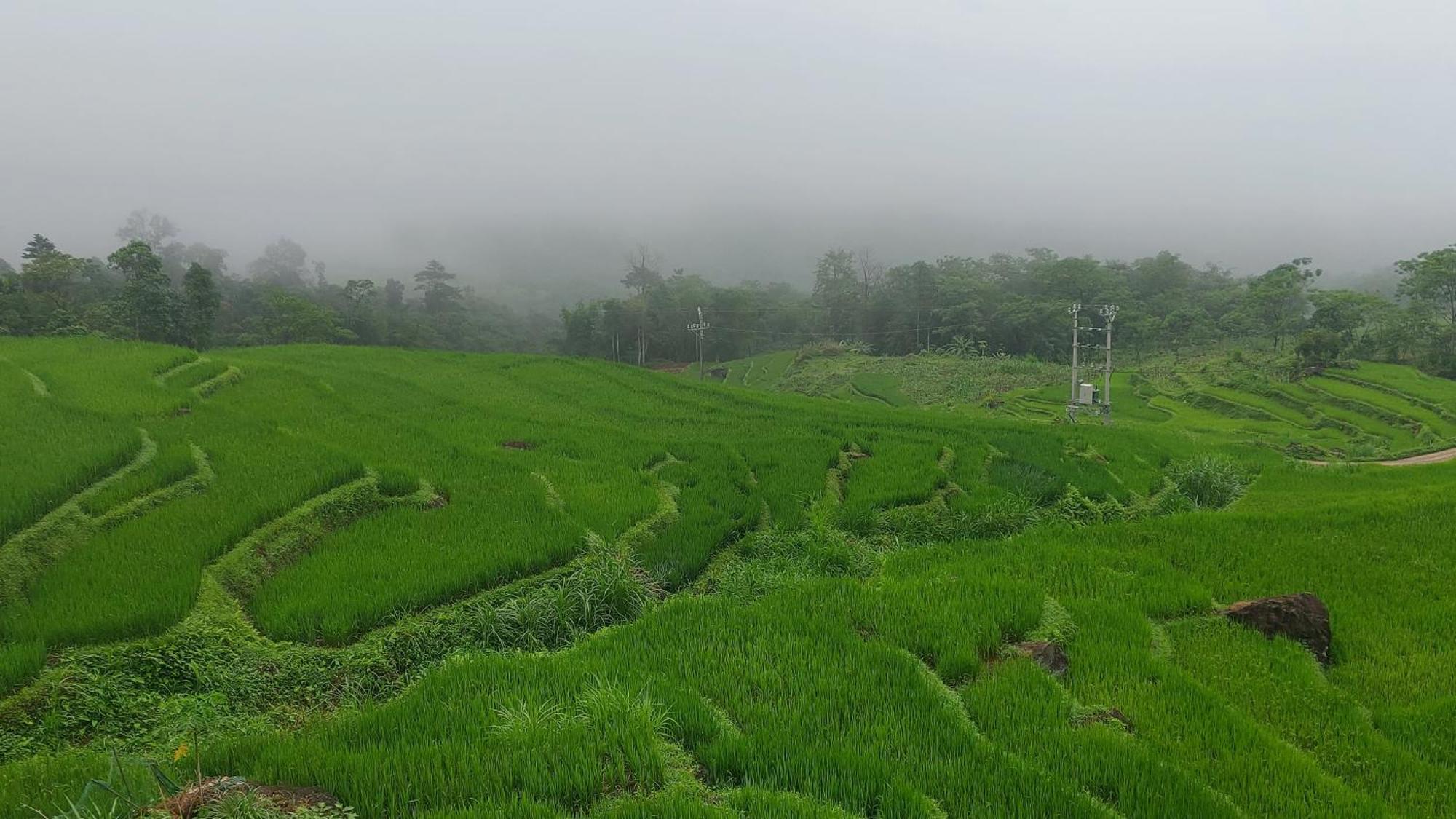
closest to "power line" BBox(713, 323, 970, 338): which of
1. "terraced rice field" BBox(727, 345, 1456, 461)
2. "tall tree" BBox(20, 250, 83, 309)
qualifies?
"terraced rice field" BBox(727, 345, 1456, 461)

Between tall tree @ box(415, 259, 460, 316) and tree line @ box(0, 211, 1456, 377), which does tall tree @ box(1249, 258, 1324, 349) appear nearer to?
tree line @ box(0, 211, 1456, 377)

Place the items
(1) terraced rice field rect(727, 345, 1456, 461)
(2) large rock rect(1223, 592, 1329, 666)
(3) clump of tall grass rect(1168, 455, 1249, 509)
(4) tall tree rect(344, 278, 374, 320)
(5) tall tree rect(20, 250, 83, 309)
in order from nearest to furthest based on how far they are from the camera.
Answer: (2) large rock rect(1223, 592, 1329, 666), (3) clump of tall grass rect(1168, 455, 1249, 509), (1) terraced rice field rect(727, 345, 1456, 461), (5) tall tree rect(20, 250, 83, 309), (4) tall tree rect(344, 278, 374, 320)

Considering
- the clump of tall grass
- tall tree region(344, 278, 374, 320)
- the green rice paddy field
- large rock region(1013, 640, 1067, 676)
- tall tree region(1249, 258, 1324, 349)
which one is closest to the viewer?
the green rice paddy field

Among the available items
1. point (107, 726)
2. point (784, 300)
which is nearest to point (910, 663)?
point (107, 726)

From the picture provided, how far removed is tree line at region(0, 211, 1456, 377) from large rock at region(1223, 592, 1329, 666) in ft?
146

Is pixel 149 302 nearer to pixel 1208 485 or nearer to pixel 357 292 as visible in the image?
pixel 357 292

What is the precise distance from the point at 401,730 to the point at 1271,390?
1751 inches

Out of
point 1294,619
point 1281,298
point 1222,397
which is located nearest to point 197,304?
point 1294,619

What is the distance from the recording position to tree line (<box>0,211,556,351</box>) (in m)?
39.8

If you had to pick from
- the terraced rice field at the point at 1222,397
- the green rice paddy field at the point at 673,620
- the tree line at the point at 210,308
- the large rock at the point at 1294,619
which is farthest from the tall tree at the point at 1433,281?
the tree line at the point at 210,308

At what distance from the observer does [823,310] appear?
84.8 meters

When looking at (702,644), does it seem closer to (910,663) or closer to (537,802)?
(910,663)

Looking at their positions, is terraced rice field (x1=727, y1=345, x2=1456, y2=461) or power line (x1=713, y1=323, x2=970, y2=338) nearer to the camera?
Result: terraced rice field (x1=727, y1=345, x2=1456, y2=461)

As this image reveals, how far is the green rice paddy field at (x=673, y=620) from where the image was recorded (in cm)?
313
